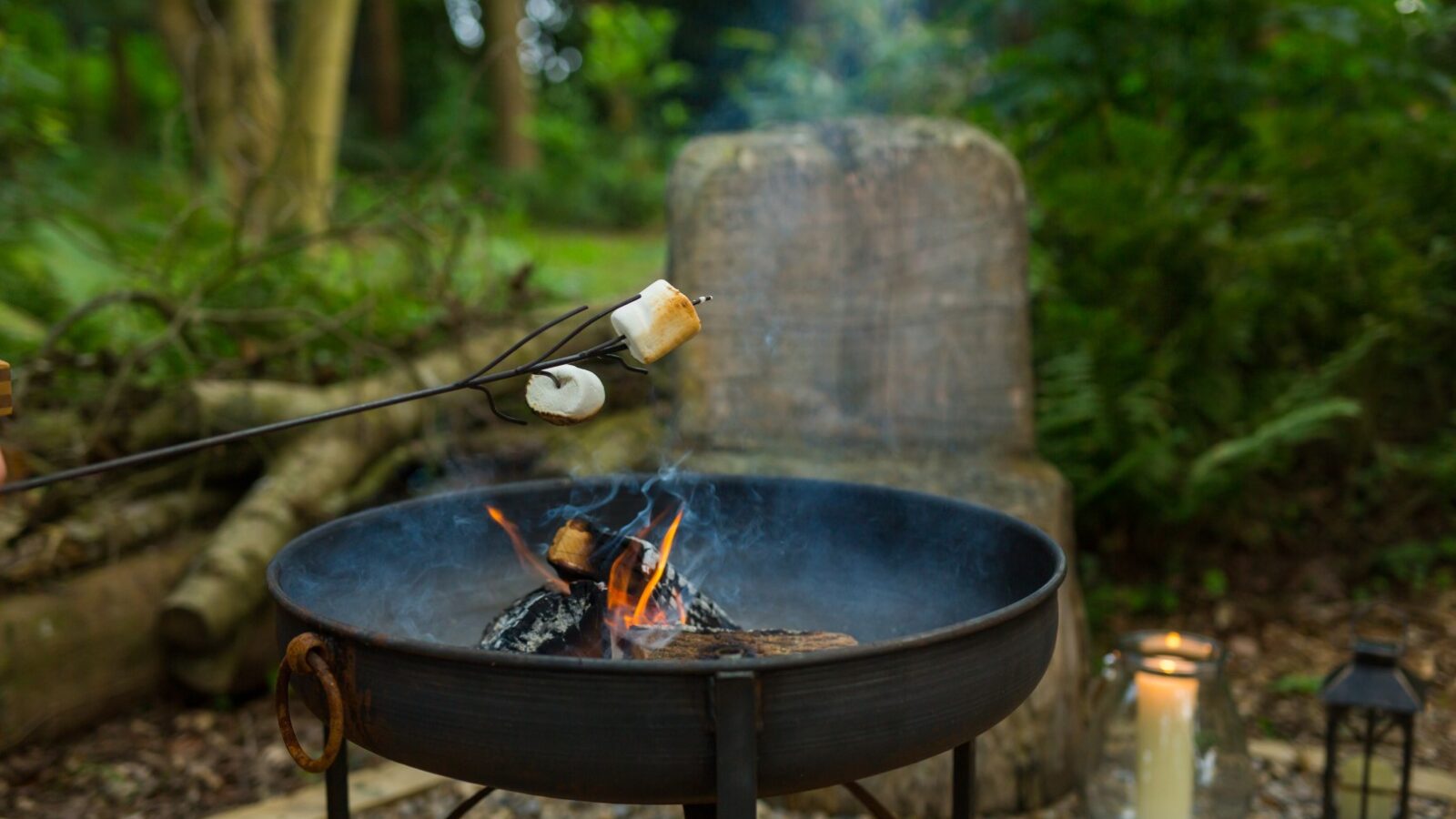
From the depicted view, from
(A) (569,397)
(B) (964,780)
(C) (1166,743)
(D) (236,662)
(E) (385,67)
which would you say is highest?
(E) (385,67)

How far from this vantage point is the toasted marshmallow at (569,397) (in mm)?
1232

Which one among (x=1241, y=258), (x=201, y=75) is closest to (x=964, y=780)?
(x=1241, y=258)

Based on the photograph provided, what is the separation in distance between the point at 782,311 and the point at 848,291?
17cm

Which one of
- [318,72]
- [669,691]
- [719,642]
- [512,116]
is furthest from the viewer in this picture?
[512,116]

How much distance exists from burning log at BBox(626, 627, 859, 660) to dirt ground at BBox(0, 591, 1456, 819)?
3.20 feet

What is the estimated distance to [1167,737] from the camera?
2078mm

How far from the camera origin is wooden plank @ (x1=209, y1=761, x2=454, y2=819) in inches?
89.7

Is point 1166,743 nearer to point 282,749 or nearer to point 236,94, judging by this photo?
point 282,749

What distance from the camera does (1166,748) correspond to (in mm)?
2078

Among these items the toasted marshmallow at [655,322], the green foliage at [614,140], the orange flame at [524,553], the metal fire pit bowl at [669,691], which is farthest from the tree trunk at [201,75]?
the green foliage at [614,140]

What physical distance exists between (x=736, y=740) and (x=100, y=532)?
2.30 meters

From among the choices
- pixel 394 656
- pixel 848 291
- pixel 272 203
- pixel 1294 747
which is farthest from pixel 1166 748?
pixel 272 203

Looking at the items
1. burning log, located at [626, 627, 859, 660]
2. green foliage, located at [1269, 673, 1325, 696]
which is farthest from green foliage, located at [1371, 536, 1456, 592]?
burning log, located at [626, 627, 859, 660]

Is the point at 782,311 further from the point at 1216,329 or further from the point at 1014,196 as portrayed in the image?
the point at 1216,329
